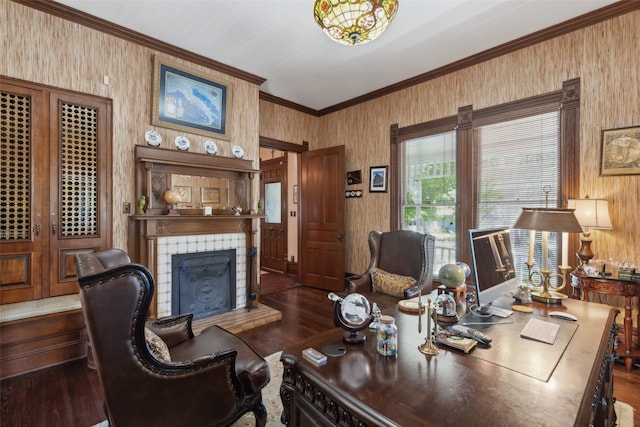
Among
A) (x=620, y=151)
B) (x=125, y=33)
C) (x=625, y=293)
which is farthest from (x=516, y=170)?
(x=125, y=33)

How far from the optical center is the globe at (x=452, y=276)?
181cm

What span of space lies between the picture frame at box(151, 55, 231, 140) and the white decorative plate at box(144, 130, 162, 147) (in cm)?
12

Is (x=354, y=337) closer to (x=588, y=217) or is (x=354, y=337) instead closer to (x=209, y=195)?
(x=588, y=217)

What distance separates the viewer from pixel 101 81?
2.96 m

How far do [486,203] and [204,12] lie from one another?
3.65 metres

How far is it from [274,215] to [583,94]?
5444 mm

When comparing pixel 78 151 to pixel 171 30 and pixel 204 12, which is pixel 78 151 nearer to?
pixel 171 30

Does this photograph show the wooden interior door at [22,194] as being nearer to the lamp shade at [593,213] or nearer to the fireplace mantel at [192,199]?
the fireplace mantel at [192,199]

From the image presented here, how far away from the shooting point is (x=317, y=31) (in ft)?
10.0

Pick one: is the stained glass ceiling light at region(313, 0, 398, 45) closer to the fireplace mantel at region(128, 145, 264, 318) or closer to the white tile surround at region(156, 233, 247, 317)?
the fireplace mantel at region(128, 145, 264, 318)

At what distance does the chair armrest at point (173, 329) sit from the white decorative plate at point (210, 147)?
2.21m

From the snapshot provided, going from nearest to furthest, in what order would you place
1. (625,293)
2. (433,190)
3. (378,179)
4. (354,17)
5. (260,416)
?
(260,416)
(354,17)
(625,293)
(433,190)
(378,179)

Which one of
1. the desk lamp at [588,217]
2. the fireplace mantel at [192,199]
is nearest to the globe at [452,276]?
the desk lamp at [588,217]

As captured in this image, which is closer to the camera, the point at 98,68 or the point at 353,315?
the point at 353,315
